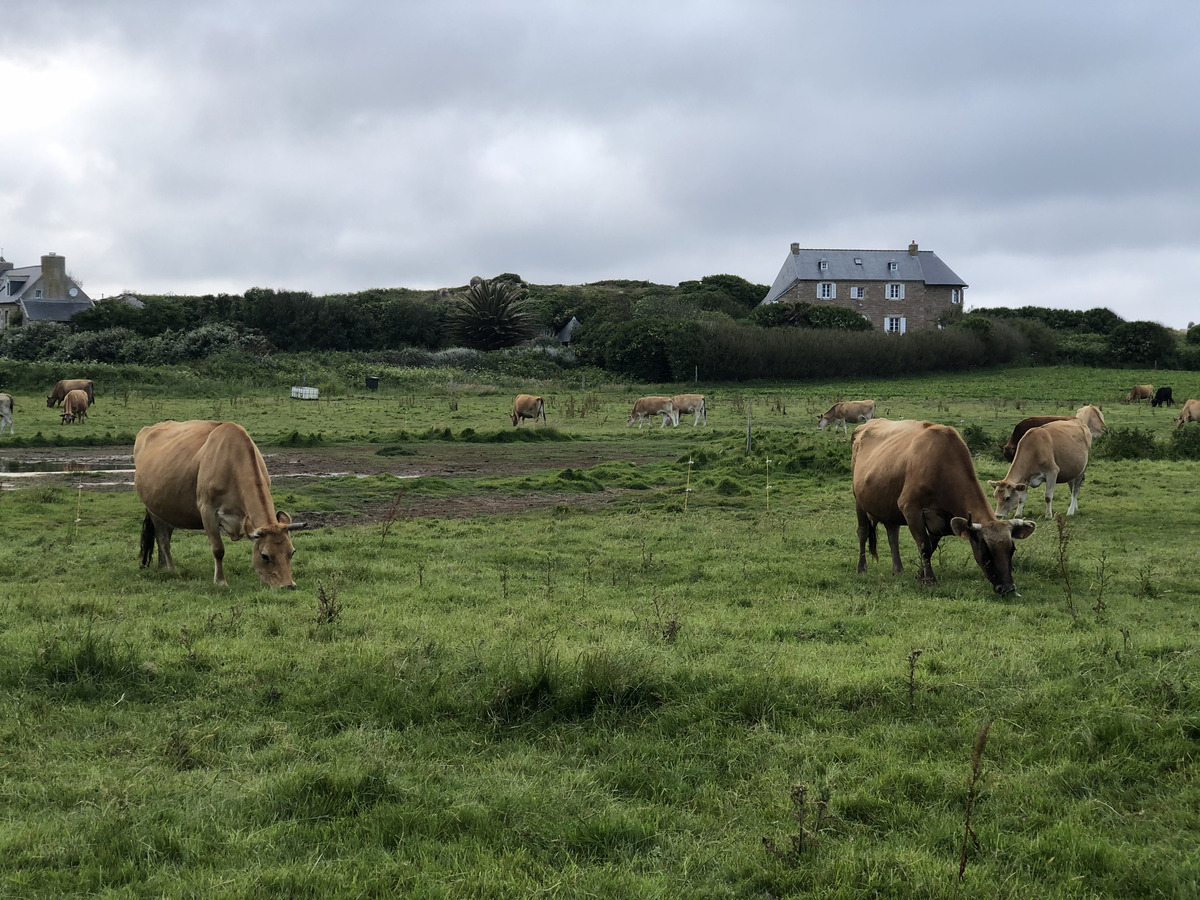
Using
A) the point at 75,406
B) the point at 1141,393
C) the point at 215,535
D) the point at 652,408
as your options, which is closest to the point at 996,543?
the point at 215,535

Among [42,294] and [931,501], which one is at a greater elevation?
[42,294]

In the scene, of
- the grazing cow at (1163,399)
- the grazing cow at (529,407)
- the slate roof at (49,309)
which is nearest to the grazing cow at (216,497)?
the grazing cow at (529,407)

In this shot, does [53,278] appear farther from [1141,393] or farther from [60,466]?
[1141,393]

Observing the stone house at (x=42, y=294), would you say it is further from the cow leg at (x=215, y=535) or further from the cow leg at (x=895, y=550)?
the cow leg at (x=895, y=550)

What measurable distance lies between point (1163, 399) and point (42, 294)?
82565mm

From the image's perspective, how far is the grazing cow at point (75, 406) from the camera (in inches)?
1286

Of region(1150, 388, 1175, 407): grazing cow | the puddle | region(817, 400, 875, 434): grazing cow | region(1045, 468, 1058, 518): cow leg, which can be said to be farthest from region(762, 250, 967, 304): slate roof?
region(1045, 468, 1058, 518): cow leg

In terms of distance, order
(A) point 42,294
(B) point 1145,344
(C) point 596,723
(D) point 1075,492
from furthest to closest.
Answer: (A) point 42,294, (B) point 1145,344, (D) point 1075,492, (C) point 596,723

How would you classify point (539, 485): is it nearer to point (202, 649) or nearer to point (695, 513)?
point (695, 513)

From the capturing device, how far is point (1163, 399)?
43812 mm

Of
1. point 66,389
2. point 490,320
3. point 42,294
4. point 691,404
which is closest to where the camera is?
point 66,389

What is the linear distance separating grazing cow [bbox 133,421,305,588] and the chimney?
81.6m

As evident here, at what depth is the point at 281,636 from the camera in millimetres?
8500

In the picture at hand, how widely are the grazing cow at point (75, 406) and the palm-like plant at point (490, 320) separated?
129 feet
